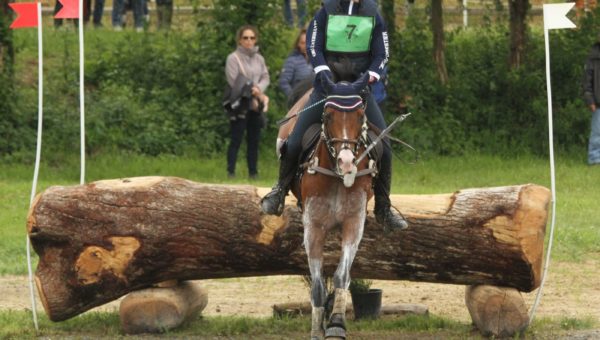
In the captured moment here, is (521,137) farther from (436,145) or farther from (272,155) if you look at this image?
(272,155)

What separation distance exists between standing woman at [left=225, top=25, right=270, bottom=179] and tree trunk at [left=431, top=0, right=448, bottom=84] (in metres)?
5.26

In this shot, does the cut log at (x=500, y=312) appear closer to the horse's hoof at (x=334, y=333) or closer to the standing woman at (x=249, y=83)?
the horse's hoof at (x=334, y=333)

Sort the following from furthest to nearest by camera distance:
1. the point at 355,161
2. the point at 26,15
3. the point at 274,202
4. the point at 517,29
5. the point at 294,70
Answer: the point at 517,29 < the point at 294,70 < the point at 26,15 < the point at 274,202 < the point at 355,161

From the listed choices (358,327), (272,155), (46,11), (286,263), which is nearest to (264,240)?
(286,263)

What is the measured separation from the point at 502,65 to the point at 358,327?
13.2 m

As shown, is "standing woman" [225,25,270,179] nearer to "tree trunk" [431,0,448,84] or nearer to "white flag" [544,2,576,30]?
"tree trunk" [431,0,448,84]

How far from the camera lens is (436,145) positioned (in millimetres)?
22797

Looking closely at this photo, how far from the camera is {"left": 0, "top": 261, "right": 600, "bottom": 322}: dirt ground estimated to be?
12273 mm

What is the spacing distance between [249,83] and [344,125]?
375 inches

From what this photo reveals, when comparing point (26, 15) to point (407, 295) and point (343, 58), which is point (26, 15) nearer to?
point (343, 58)

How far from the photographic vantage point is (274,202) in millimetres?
10211

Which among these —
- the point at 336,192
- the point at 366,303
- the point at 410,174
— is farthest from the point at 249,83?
the point at 336,192

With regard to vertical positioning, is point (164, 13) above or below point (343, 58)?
below

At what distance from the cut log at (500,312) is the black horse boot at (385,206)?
100cm
